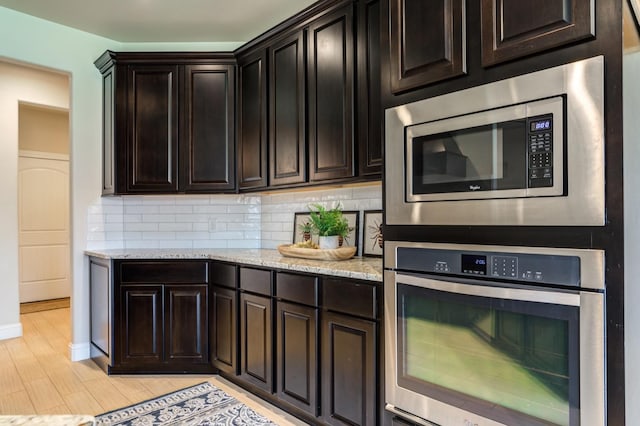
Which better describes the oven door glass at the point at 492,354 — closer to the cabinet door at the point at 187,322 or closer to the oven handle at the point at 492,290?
the oven handle at the point at 492,290

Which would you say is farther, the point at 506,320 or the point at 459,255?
the point at 459,255

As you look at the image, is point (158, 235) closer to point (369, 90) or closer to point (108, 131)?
point (108, 131)

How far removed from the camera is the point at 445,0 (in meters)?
1.47

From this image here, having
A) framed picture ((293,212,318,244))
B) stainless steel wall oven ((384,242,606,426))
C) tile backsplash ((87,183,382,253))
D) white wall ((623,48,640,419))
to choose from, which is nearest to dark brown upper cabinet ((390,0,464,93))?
white wall ((623,48,640,419))

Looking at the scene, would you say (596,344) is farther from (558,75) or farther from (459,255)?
(558,75)

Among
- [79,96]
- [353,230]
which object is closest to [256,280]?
[353,230]

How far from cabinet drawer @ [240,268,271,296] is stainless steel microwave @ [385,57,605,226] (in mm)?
1091

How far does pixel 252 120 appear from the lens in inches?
122

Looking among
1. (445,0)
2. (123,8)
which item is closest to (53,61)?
(123,8)

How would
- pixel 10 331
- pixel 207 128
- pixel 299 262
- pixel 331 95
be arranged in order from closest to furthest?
pixel 299 262 < pixel 331 95 < pixel 207 128 < pixel 10 331

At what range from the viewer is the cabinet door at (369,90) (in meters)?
2.24

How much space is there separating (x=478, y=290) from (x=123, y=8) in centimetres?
314

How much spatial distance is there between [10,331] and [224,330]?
2.70 meters

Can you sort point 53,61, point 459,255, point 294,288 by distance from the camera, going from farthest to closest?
point 53,61, point 294,288, point 459,255
